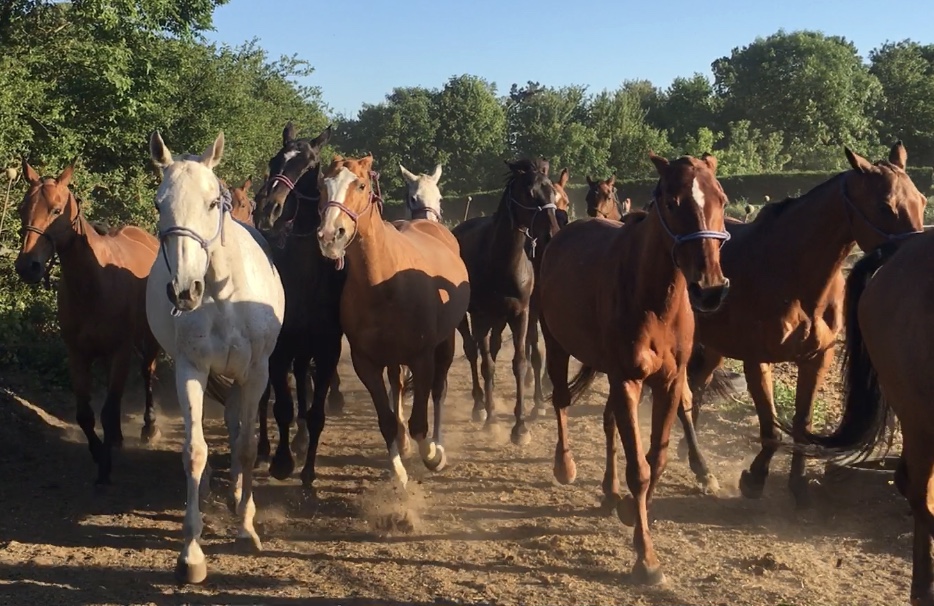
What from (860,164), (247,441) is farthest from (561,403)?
(860,164)

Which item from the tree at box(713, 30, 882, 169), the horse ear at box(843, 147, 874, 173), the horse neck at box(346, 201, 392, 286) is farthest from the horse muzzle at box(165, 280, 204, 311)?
the tree at box(713, 30, 882, 169)

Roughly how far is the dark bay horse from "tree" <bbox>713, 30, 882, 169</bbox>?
5094cm

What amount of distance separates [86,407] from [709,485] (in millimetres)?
4821

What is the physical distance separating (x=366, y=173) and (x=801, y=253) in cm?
293

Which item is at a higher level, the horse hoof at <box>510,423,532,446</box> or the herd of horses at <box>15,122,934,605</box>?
the herd of horses at <box>15,122,934,605</box>

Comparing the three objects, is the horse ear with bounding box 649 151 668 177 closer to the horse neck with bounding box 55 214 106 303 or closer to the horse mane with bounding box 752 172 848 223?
the horse mane with bounding box 752 172 848 223

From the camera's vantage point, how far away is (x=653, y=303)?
4492 mm

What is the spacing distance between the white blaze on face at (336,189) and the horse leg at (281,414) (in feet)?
5.33

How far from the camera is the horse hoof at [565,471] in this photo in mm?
6070

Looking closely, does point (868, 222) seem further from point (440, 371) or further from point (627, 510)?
point (440, 371)

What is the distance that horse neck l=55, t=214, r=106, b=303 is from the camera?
653cm

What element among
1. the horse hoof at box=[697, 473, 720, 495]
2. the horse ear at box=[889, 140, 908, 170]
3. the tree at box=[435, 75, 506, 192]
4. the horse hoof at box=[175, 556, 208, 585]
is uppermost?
the tree at box=[435, 75, 506, 192]

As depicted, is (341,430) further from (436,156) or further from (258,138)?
(436,156)

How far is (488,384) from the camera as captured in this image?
831cm
